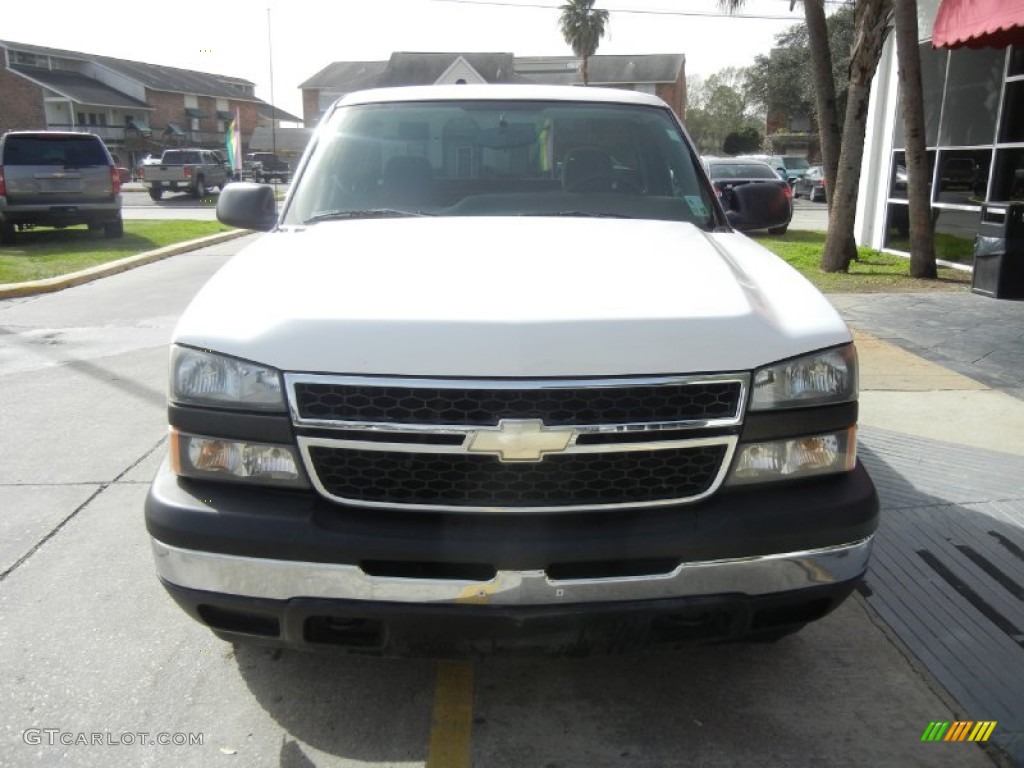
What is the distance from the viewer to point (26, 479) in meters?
4.77

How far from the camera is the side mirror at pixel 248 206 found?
13.6 ft

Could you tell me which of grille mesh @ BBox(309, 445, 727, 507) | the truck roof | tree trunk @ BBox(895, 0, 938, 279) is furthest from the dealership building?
grille mesh @ BBox(309, 445, 727, 507)

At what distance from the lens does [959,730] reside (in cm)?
275

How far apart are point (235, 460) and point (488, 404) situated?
704 millimetres

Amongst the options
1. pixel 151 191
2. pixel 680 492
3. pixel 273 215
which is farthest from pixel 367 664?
pixel 151 191

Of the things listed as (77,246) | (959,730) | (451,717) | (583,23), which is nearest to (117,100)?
(583,23)

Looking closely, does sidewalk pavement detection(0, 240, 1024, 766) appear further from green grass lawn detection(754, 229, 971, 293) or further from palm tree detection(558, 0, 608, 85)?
palm tree detection(558, 0, 608, 85)

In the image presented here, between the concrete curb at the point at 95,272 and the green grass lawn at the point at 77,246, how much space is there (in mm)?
283

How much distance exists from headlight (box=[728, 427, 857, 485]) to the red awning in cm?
772

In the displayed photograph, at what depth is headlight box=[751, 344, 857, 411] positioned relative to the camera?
2455 millimetres

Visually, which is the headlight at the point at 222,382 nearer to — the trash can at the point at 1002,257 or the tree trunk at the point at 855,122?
the trash can at the point at 1002,257

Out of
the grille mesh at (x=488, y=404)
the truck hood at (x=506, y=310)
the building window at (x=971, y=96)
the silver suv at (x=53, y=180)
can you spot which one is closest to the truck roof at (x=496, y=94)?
the truck hood at (x=506, y=310)

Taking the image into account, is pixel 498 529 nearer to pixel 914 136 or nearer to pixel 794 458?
pixel 794 458

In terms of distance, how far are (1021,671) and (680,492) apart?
152 cm
